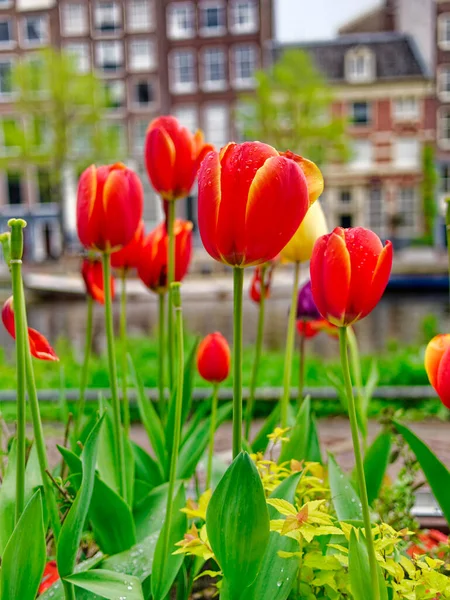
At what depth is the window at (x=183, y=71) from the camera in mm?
21656

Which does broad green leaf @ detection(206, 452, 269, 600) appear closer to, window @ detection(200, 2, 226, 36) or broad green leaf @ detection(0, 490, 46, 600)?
broad green leaf @ detection(0, 490, 46, 600)

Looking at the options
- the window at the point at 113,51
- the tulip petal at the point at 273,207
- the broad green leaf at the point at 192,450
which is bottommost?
the broad green leaf at the point at 192,450

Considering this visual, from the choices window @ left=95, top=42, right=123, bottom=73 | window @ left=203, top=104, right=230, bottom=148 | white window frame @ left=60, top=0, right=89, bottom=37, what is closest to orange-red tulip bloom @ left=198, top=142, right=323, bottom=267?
window @ left=203, top=104, right=230, bottom=148

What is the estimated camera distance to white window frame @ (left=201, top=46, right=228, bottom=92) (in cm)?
2148

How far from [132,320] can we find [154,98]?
1250 cm

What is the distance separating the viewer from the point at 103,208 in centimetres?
92

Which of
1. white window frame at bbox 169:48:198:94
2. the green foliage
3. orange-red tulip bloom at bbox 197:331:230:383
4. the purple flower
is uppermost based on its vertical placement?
white window frame at bbox 169:48:198:94

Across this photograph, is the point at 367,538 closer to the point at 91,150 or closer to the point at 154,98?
the point at 91,150

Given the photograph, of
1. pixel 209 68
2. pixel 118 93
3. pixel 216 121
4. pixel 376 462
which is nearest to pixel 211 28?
→ pixel 209 68

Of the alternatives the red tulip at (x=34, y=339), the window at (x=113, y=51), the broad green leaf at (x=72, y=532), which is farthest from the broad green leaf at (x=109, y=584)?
the window at (x=113, y=51)

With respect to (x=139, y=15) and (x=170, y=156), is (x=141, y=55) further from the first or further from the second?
(x=170, y=156)

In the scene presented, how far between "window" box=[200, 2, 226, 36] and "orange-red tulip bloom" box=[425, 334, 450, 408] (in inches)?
874

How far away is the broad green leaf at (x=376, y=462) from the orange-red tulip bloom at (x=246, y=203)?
47 centimetres

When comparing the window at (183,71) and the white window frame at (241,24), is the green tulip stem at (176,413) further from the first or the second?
the white window frame at (241,24)
